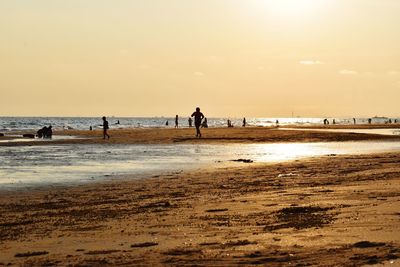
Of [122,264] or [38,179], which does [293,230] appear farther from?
[38,179]

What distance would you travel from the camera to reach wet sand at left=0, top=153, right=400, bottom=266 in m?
8.00

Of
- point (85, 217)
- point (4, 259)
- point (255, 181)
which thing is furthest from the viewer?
point (255, 181)

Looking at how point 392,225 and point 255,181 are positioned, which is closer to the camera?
point 392,225

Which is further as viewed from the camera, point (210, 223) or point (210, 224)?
point (210, 223)

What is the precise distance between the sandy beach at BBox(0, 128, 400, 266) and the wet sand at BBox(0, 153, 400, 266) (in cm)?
2

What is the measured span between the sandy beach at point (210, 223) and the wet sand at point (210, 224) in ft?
0.05

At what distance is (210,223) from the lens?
10469 mm

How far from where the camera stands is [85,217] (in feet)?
39.3

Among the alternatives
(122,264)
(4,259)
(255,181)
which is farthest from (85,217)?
(255,181)

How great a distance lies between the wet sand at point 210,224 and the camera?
800cm

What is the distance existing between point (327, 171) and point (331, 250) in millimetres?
12525

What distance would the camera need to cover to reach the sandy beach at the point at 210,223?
801cm

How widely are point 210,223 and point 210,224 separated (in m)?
0.10

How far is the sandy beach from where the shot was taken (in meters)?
8.01
